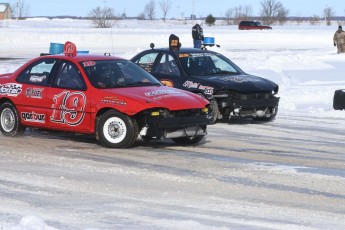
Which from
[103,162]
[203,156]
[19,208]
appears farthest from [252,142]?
[19,208]

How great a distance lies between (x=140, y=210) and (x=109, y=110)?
4.19 meters

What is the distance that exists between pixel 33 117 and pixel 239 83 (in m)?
4.06

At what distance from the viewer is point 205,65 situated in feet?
50.3

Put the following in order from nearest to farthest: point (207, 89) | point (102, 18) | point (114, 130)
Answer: point (114, 130) → point (207, 89) → point (102, 18)

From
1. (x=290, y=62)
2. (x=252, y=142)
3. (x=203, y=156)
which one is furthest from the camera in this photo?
(x=290, y=62)

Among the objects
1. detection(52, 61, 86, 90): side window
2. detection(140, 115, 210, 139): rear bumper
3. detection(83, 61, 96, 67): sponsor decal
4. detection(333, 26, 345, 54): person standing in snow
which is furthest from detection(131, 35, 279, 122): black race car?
detection(333, 26, 345, 54): person standing in snow

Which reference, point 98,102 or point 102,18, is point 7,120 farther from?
point 102,18

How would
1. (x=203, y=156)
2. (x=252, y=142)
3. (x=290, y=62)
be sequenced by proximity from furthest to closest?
(x=290, y=62) < (x=252, y=142) < (x=203, y=156)

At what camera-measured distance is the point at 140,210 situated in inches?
291

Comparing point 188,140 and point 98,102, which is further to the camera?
point 188,140

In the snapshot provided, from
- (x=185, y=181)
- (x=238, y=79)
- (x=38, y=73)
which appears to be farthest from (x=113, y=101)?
(x=238, y=79)

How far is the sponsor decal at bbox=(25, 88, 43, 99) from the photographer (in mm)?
12234

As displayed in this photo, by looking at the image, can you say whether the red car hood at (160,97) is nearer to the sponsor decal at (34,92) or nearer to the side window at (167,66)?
the sponsor decal at (34,92)

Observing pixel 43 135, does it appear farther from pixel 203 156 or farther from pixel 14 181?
pixel 14 181
